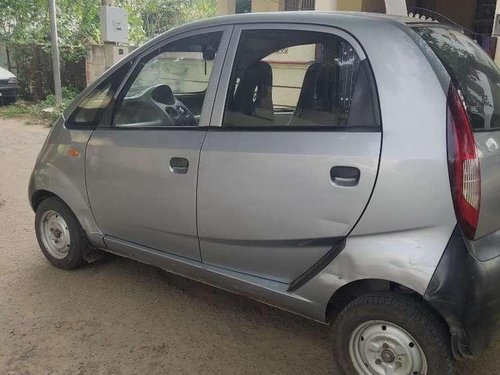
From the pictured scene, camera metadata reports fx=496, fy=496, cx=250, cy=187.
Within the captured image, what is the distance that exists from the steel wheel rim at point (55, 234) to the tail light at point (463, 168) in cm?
266

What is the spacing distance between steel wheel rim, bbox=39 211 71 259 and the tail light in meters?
2.66

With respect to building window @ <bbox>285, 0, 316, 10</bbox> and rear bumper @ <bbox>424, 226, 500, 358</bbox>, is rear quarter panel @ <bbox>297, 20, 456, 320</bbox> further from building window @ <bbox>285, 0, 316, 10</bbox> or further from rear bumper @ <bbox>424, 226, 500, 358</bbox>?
building window @ <bbox>285, 0, 316, 10</bbox>

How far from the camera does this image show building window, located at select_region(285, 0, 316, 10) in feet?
35.0

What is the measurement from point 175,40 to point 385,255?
1.72 m

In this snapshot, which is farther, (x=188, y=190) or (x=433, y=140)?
(x=188, y=190)

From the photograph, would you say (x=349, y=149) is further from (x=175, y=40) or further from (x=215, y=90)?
(x=175, y=40)

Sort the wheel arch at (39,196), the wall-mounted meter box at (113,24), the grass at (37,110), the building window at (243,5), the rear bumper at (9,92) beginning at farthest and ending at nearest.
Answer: the building window at (243,5)
the rear bumper at (9,92)
the grass at (37,110)
the wall-mounted meter box at (113,24)
the wheel arch at (39,196)

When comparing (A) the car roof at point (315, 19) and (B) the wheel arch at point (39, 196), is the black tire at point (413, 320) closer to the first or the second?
(A) the car roof at point (315, 19)

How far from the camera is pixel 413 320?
2.13 meters

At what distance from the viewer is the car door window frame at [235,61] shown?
2174 mm

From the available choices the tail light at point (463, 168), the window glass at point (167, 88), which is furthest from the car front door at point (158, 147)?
the tail light at point (463, 168)

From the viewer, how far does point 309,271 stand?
2.40 m

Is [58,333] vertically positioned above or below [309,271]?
below

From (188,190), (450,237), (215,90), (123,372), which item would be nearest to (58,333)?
(123,372)
